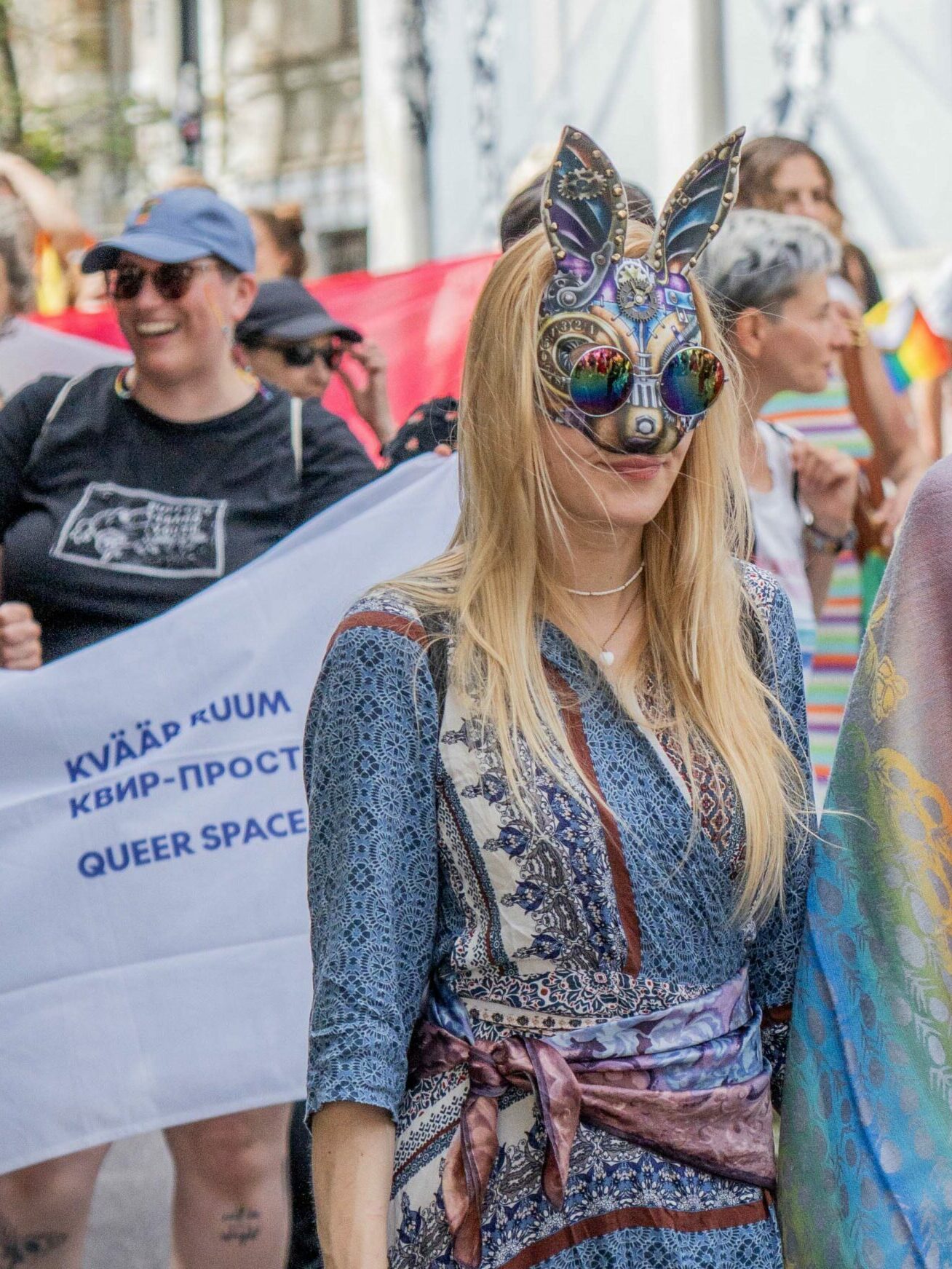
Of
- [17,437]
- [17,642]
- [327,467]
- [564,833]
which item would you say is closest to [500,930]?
[564,833]

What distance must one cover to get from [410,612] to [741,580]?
454 mm

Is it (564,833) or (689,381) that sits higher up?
(689,381)

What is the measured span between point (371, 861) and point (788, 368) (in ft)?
8.95

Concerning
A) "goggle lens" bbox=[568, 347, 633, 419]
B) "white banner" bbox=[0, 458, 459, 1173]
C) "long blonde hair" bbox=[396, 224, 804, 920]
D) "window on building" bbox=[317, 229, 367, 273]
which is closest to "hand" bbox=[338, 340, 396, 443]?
"white banner" bbox=[0, 458, 459, 1173]

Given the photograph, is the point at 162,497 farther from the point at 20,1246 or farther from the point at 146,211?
the point at 20,1246

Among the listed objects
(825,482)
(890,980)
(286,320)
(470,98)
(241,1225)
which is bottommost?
(241,1225)

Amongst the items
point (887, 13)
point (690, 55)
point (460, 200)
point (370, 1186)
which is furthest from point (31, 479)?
point (460, 200)

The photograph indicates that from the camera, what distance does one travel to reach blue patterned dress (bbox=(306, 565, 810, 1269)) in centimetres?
191

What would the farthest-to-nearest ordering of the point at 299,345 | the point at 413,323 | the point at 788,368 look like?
1. the point at 413,323
2. the point at 299,345
3. the point at 788,368

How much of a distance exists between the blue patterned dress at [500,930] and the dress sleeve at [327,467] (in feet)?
6.29

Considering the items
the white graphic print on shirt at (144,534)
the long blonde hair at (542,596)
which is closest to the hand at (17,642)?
the white graphic print on shirt at (144,534)

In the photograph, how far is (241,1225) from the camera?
3.61 meters

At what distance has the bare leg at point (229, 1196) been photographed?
11.8 ft

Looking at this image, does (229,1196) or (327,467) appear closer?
(229,1196)
